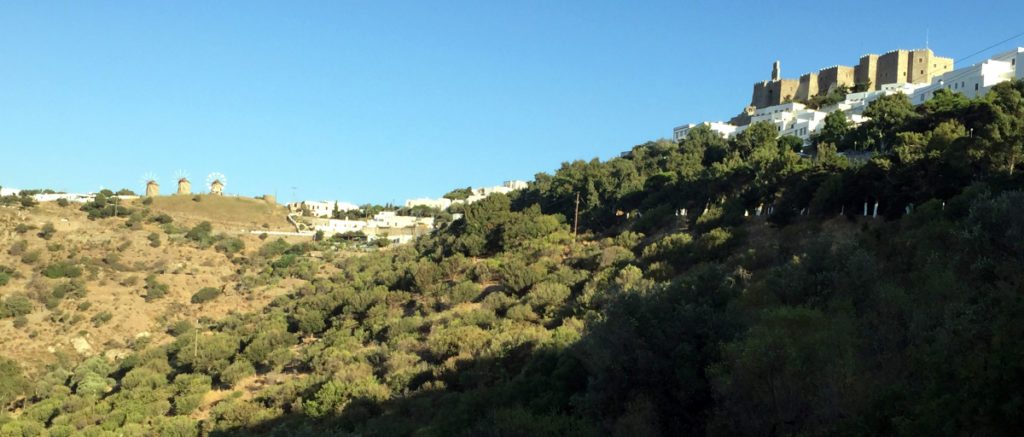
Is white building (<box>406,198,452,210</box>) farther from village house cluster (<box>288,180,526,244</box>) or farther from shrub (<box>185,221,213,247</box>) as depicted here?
shrub (<box>185,221,213,247</box>)

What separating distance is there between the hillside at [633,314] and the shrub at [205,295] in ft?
3.83

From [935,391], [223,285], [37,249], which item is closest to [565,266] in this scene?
[935,391]

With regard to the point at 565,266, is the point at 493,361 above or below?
below

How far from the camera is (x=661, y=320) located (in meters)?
14.1

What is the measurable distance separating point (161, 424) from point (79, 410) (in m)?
6.04

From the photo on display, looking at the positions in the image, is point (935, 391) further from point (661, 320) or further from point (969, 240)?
point (969, 240)

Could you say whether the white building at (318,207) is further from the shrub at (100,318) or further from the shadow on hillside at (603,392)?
the shadow on hillside at (603,392)

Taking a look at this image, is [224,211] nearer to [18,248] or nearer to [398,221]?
[398,221]

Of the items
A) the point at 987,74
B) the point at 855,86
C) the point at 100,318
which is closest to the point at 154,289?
the point at 100,318

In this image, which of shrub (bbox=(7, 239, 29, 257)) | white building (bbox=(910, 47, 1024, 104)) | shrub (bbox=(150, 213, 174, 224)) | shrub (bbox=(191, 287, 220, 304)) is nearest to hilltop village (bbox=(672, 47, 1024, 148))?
white building (bbox=(910, 47, 1024, 104))

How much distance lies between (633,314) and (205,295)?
39497 millimetres

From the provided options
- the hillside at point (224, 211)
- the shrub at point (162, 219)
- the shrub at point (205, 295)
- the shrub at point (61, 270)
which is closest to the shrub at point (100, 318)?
the shrub at point (205, 295)

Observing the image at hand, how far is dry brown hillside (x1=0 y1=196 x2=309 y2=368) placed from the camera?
3956 centimetres

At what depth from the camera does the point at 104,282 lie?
47688 mm
